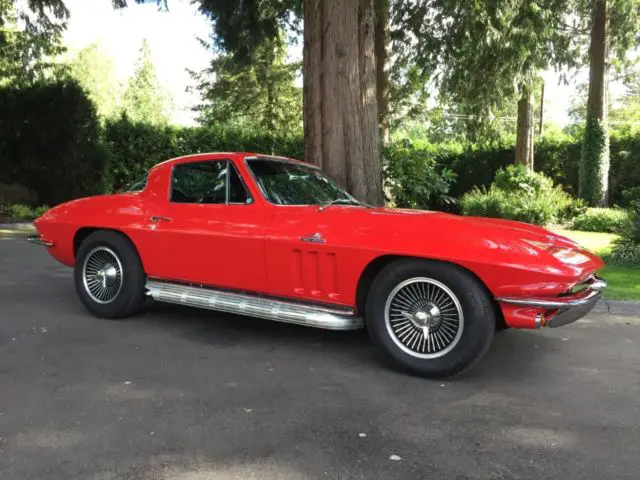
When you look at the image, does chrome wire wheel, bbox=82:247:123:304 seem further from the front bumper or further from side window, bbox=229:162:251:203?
the front bumper

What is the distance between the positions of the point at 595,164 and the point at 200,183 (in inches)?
615

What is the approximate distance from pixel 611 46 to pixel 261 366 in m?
20.2

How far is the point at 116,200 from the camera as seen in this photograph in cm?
564

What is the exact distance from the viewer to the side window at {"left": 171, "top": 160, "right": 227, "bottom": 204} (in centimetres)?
507

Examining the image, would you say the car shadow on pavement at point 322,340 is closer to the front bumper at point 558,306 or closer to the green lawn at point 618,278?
the front bumper at point 558,306

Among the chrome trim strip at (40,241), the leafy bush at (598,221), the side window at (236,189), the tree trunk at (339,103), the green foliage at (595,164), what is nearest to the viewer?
the side window at (236,189)

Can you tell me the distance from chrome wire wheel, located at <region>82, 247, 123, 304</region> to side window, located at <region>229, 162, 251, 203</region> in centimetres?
142

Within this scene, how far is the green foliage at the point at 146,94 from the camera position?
7419cm

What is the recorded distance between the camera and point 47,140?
15.2m

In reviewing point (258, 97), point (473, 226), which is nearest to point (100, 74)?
point (258, 97)

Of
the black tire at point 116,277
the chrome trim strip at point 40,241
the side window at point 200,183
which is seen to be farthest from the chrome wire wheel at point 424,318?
the chrome trim strip at point 40,241

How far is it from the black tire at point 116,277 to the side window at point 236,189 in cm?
123

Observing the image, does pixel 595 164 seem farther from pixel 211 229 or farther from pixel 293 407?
pixel 293 407

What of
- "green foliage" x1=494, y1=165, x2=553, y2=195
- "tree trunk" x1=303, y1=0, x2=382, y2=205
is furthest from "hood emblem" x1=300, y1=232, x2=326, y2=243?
"green foliage" x1=494, y1=165, x2=553, y2=195
